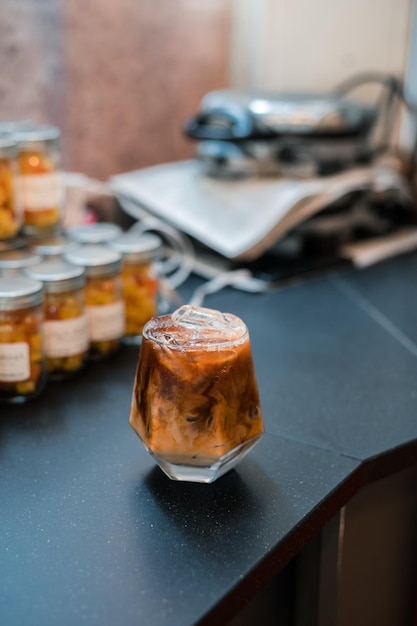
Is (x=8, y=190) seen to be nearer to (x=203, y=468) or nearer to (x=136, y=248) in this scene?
(x=136, y=248)

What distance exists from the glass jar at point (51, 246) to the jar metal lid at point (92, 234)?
0.01m

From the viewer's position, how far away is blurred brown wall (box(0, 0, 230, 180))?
108 cm

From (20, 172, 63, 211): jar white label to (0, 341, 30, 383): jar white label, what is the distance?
0.19 meters

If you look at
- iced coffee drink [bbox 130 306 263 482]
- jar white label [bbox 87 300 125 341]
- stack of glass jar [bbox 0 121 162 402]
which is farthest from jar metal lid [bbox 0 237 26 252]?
iced coffee drink [bbox 130 306 263 482]

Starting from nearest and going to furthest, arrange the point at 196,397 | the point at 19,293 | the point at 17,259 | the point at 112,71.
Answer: the point at 196,397 → the point at 19,293 → the point at 17,259 → the point at 112,71

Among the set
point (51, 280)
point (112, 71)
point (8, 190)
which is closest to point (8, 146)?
point (8, 190)

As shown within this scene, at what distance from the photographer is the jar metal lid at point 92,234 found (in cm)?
85

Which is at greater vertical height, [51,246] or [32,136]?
[32,136]

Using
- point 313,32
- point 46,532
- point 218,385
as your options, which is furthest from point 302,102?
point 46,532

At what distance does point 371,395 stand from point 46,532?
1.15 ft

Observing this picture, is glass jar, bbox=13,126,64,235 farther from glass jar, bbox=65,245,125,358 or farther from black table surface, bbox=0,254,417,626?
black table surface, bbox=0,254,417,626

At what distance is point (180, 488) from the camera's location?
57 cm

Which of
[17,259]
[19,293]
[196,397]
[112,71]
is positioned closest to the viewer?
[196,397]

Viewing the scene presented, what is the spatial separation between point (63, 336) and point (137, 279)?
131 millimetres
